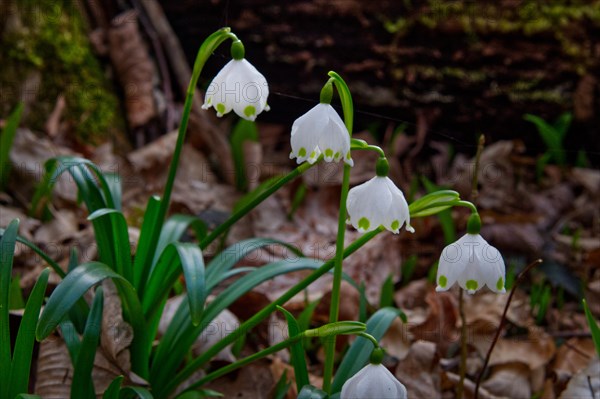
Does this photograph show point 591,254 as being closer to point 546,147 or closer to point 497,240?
point 497,240

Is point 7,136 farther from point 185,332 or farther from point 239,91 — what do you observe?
point 239,91

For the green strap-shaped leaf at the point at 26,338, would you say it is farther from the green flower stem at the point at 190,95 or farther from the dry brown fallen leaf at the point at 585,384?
the dry brown fallen leaf at the point at 585,384

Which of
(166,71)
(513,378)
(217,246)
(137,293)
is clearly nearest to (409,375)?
(513,378)

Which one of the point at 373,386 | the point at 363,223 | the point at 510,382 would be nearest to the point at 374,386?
the point at 373,386

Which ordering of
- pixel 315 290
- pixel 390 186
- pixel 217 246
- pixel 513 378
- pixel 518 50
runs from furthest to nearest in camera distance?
pixel 518 50 → pixel 217 246 → pixel 315 290 → pixel 513 378 → pixel 390 186

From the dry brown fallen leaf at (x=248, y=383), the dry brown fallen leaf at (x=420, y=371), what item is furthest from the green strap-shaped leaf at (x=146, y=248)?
the dry brown fallen leaf at (x=420, y=371)

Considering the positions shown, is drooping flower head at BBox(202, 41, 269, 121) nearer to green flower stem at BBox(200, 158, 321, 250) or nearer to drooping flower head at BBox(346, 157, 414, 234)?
green flower stem at BBox(200, 158, 321, 250)
